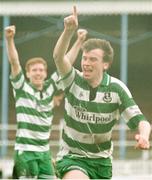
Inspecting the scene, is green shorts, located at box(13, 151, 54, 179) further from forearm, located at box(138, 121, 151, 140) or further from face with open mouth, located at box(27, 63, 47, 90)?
forearm, located at box(138, 121, 151, 140)

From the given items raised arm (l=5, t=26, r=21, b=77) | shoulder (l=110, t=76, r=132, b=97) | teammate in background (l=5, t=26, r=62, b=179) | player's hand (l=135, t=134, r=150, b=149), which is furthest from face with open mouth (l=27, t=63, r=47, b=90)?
player's hand (l=135, t=134, r=150, b=149)

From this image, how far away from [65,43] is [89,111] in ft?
2.09

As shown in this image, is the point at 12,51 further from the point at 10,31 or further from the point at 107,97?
the point at 107,97

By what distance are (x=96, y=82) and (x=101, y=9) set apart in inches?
414

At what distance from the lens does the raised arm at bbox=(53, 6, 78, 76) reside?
5926 mm

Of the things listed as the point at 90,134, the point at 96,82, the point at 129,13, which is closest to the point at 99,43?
the point at 96,82

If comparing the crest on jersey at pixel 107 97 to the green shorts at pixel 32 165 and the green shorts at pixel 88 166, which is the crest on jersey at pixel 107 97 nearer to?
the green shorts at pixel 88 166

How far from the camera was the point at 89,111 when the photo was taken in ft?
20.9

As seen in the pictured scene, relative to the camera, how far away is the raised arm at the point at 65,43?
5.93 meters

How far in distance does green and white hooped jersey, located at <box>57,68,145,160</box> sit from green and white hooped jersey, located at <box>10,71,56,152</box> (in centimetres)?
249

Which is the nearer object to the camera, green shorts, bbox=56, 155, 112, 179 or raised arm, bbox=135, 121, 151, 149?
raised arm, bbox=135, 121, 151, 149

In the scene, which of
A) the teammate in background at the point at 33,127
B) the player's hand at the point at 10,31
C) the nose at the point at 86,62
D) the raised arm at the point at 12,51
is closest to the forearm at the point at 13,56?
the raised arm at the point at 12,51

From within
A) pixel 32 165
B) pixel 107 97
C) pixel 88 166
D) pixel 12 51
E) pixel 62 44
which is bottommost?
pixel 32 165

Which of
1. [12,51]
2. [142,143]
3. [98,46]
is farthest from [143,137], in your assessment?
[12,51]
